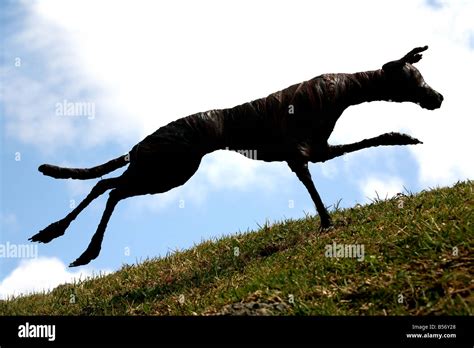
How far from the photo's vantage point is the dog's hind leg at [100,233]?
7.97 m

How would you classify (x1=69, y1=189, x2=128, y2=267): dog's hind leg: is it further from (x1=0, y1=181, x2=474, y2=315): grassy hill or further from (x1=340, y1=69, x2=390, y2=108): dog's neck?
(x1=340, y1=69, x2=390, y2=108): dog's neck

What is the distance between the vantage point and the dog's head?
27.0 feet

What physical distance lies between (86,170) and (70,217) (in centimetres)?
68

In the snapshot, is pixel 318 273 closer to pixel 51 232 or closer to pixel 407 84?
pixel 407 84

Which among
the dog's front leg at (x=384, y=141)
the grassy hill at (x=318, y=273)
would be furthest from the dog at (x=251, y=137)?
the grassy hill at (x=318, y=273)

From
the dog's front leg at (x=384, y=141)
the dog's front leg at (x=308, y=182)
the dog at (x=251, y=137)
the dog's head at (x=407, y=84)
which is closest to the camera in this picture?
the dog's front leg at (x=308, y=182)

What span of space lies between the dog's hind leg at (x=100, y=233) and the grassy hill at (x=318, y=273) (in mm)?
597

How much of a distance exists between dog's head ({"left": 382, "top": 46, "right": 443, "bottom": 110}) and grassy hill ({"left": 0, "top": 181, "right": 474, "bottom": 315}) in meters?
1.29

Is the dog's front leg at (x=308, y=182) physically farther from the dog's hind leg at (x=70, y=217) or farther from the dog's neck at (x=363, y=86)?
the dog's hind leg at (x=70, y=217)

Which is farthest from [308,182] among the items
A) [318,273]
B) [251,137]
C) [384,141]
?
[318,273]

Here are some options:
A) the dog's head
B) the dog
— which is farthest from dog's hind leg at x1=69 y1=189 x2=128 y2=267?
the dog's head

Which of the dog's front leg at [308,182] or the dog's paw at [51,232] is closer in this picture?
the dog's front leg at [308,182]

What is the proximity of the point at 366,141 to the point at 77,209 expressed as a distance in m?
4.01

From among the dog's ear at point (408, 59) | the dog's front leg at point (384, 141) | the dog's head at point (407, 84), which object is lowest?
the dog's front leg at point (384, 141)
